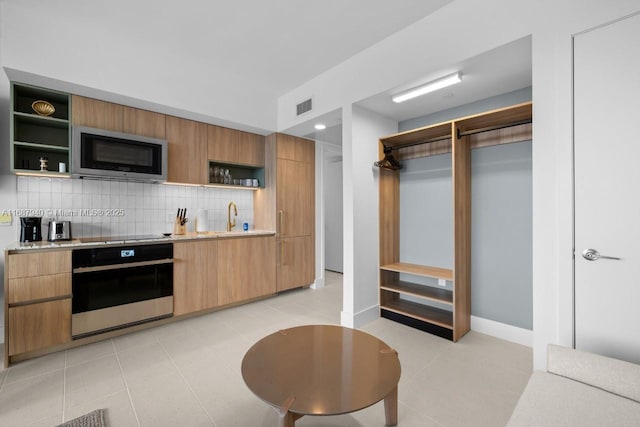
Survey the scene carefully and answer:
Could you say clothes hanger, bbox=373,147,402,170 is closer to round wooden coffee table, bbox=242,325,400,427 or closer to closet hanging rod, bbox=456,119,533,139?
closet hanging rod, bbox=456,119,533,139

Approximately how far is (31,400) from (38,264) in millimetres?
1081

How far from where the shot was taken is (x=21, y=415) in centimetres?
167

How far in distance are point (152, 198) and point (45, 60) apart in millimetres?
1605

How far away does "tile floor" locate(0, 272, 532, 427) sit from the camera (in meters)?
1.66

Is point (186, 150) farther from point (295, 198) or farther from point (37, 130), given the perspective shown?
point (295, 198)

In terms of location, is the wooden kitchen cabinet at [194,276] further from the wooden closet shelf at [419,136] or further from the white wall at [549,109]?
the white wall at [549,109]

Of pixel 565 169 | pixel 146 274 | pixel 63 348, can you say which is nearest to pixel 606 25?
pixel 565 169

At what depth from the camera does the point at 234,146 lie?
390cm

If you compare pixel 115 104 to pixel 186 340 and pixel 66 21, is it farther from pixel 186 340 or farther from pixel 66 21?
pixel 186 340

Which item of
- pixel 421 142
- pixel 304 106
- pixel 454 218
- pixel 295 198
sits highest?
pixel 304 106

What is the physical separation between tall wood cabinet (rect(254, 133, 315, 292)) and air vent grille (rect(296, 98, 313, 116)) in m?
0.58

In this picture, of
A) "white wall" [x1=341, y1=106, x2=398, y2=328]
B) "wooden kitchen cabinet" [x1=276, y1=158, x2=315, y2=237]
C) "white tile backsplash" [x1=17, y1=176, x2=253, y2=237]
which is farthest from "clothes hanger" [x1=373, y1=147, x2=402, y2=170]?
"white tile backsplash" [x1=17, y1=176, x2=253, y2=237]

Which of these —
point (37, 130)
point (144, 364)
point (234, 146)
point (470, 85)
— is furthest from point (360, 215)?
point (37, 130)

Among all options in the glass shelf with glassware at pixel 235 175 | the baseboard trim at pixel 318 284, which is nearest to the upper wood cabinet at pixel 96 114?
the glass shelf with glassware at pixel 235 175
